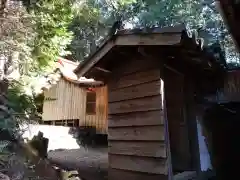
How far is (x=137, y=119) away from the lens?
17.5 feet

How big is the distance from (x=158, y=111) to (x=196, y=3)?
1645 cm

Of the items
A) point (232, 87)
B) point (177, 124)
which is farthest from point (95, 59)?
point (232, 87)

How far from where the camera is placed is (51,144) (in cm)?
1318

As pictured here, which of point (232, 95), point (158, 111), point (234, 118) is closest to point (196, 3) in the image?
point (232, 95)

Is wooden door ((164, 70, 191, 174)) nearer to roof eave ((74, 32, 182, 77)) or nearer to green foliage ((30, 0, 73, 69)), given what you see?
roof eave ((74, 32, 182, 77))

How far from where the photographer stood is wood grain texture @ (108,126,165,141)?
4824mm

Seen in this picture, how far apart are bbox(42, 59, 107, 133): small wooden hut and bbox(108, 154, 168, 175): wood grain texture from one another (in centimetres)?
984

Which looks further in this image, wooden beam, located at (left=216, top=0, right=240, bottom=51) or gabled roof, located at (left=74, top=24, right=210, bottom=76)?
gabled roof, located at (left=74, top=24, right=210, bottom=76)

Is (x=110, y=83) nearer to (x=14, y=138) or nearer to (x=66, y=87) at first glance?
(x=14, y=138)

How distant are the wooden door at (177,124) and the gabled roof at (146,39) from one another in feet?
4.38

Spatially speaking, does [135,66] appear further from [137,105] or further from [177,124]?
[177,124]

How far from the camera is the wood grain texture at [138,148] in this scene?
4742 mm

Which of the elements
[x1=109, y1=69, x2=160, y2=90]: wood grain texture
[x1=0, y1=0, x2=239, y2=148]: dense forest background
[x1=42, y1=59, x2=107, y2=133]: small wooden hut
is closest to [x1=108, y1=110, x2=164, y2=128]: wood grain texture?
[x1=109, y1=69, x2=160, y2=90]: wood grain texture

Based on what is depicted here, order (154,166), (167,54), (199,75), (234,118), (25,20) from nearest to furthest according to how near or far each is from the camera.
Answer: (154,166)
(167,54)
(25,20)
(199,75)
(234,118)
